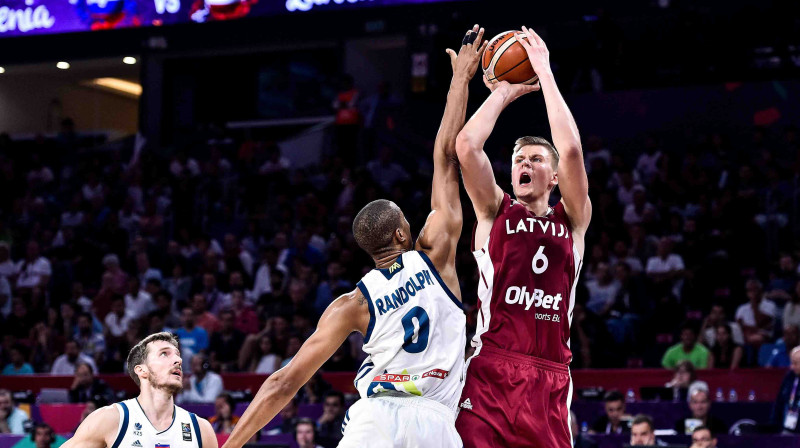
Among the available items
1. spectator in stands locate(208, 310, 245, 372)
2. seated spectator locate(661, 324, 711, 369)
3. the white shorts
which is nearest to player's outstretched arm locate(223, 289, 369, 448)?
the white shorts

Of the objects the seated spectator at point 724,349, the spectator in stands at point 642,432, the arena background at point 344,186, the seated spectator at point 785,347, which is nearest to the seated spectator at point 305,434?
the arena background at point 344,186

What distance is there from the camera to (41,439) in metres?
11.3

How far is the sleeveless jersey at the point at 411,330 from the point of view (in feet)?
17.3

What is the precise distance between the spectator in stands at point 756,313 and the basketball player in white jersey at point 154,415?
8.14m

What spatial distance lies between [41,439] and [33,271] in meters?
7.50

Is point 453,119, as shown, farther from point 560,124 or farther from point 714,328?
point 714,328

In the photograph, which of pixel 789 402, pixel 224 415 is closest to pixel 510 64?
pixel 789 402

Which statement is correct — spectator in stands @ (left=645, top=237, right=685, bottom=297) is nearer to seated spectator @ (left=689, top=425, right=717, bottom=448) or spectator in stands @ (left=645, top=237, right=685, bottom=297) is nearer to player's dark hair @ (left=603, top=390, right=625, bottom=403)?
player's dark hair @ (left=603, top=390, right=625, bottom=403)

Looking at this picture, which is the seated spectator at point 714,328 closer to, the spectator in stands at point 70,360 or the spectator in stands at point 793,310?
the spectator in stands at point 793,310

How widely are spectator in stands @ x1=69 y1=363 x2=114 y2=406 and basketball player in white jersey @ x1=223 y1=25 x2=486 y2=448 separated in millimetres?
8219

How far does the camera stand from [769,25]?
702 inches

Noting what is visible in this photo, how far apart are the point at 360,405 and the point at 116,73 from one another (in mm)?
22938

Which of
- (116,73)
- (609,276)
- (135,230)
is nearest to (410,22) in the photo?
(135,230)

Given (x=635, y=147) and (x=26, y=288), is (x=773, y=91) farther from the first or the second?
(x=26, y=288)
